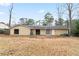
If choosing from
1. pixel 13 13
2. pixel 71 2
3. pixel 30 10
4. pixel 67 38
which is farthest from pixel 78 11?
pixel 13 13

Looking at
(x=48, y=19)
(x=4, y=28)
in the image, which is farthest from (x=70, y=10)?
(x=4, y=28)

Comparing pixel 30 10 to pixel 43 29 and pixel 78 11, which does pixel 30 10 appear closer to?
pixel 43 29

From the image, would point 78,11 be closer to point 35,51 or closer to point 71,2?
point 71,2

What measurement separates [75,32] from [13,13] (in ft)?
2.52

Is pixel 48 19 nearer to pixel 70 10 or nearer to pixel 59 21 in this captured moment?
pixel 59 21

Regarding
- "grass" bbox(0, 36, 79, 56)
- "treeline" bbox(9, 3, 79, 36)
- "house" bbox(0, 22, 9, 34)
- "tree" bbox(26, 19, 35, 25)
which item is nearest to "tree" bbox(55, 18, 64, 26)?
"treeline" bbox(9, 3, 79, 36)

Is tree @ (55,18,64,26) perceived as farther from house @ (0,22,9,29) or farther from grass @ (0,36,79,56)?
house @ (0,22,9,29)

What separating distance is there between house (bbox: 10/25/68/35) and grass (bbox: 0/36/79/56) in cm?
6

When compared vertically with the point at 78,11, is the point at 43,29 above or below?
below

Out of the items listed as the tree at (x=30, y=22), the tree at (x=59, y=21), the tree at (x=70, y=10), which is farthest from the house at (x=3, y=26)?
the tree at (x=70, y=10)

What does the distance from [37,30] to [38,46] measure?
20 cm

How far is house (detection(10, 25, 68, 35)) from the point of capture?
237 cm

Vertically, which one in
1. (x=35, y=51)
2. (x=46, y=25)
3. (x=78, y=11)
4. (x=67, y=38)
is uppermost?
(x=78, y=11)

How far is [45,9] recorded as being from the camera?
2371 millimetres
